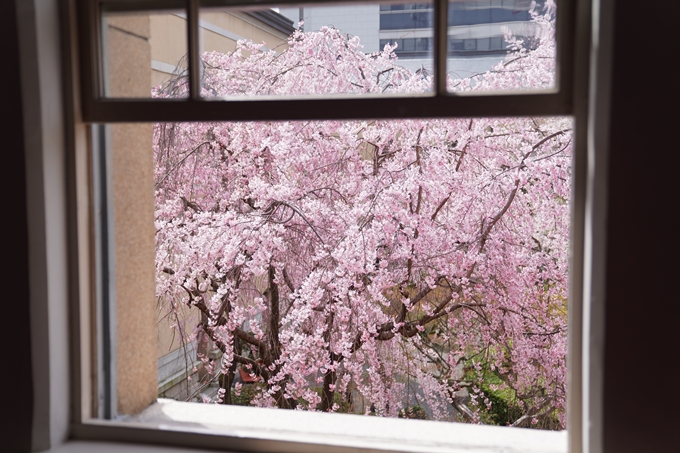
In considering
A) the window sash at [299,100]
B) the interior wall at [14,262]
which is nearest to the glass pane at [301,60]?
the window sash at [299,100]

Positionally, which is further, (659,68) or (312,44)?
(312,44)

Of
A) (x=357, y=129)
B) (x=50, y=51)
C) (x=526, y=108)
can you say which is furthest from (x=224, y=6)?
Answer: (x=357, y=129)

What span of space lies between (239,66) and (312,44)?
649mm

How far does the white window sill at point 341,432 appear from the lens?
3.63 feet

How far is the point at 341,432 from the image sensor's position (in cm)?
117

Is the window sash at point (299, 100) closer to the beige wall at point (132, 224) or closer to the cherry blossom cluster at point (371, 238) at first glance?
the beige wall at point (132, 224)

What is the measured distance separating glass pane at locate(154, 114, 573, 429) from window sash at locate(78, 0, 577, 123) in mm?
2363

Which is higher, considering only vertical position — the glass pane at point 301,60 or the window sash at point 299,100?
the glass pane at point 301,60

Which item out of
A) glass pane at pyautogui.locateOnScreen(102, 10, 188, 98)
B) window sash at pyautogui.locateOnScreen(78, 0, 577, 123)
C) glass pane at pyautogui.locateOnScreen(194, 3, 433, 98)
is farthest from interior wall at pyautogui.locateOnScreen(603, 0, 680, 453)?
glass pane at pyautogui.locateOnScreen(194, 3, 433, 98)

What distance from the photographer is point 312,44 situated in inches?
151

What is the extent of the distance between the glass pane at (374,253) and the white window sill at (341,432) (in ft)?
7.15

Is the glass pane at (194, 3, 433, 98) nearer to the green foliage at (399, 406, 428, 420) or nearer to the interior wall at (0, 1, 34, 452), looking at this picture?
the green foliage at (399, 406, 428, 420)

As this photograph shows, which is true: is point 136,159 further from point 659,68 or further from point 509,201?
point 509,201

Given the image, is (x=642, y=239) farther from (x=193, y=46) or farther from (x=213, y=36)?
(x=213, y=36)
